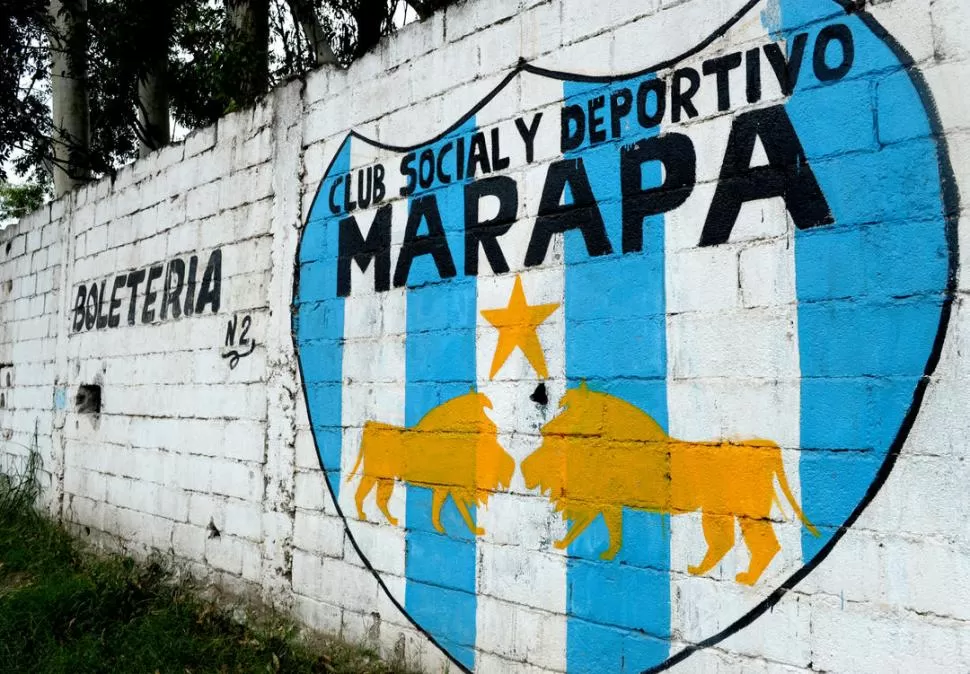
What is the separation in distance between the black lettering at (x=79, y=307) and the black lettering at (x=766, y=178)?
467cm

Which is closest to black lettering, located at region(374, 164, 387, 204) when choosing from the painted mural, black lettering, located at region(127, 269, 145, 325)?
the painted mural

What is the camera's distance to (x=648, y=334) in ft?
8.49

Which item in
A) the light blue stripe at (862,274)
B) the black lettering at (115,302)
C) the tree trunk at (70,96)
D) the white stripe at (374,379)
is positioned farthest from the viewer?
the tree trunk at (70,96)

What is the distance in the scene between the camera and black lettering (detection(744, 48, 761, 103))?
8.00ft

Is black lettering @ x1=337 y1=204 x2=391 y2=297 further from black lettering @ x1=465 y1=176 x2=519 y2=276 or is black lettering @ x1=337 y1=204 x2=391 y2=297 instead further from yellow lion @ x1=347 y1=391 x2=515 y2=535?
yellow lion @ x1=347 y1=391 x2=515 y2=535

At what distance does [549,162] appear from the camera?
114 inches

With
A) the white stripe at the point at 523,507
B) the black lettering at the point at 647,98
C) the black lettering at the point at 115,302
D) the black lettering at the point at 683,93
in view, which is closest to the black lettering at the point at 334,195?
the white stripe at the point at 523,507

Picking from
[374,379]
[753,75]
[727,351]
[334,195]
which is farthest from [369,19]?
[727,351]

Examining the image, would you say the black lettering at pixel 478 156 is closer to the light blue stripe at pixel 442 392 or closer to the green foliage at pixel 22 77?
the light blue stripe at pixel 442 392

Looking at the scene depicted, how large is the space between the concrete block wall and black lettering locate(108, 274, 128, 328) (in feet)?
3.14

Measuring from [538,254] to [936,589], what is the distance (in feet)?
5.03

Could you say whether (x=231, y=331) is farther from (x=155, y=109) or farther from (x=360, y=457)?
(x=155, y=109)

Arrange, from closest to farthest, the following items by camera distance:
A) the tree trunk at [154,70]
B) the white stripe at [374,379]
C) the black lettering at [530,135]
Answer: the black lettering at [530,135]
the white stripe at [374,379]
the tree trunk at [154,70]

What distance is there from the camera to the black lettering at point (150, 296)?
4.96m
